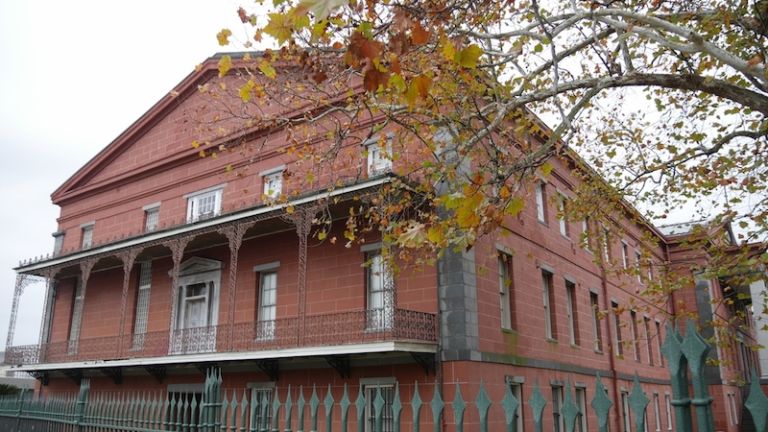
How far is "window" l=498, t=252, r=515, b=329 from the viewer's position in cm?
1614

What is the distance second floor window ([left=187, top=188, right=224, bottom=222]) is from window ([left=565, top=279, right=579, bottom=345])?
11948mm

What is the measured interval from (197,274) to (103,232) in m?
6.91

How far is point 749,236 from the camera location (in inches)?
391

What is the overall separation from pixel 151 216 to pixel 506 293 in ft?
44.5

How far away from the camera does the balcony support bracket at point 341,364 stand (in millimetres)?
14328

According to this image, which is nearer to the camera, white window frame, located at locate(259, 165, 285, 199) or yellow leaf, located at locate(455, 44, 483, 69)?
yellow leaf, located at locate(455, 44, 483, 69)

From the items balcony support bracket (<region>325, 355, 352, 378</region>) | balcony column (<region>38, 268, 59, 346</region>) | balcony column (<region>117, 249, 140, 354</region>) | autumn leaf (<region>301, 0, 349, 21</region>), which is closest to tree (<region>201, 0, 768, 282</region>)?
autumn leaf (<region>301, 0, 349, 21</region>)

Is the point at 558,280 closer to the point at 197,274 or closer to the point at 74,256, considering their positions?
the point at 197,274

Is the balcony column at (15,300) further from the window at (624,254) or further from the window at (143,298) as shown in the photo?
the window at (624,254)

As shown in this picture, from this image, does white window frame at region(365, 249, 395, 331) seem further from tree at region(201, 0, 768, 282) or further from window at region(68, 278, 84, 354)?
window at region(68, 278, 84, 354)

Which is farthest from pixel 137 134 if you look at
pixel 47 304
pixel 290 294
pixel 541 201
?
pixel 541 201

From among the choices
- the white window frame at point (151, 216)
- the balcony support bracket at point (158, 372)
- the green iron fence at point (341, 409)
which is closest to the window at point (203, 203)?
the white window frame at point (151, 216)

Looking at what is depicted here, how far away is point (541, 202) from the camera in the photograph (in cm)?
1984

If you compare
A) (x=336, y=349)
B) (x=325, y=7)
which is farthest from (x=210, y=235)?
(x=325, y=7)
